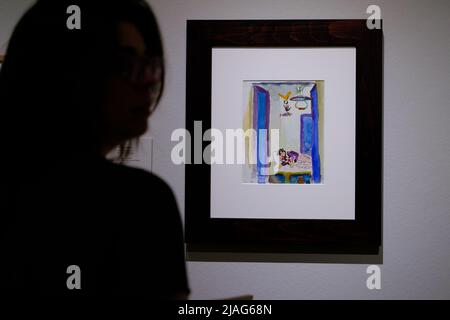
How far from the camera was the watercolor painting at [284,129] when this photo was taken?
722 millimetres

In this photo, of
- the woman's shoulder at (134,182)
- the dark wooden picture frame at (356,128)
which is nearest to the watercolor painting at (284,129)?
the dark wooden picture frame at (356,128)

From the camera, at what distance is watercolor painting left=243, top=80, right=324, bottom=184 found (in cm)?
72

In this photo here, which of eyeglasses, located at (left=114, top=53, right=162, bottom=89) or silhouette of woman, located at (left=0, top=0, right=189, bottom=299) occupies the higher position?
eyeglasses, located at (left=114, top=53, right=162, bottom=89)

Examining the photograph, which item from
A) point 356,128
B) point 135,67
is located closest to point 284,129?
point 356,128

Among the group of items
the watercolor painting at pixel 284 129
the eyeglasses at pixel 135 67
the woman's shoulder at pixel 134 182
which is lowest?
the woman's shoulder at pixel 134 182

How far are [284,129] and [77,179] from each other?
379 mm

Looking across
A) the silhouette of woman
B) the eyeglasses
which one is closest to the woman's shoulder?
the silhouette of woman

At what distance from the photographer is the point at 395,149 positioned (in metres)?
0.73

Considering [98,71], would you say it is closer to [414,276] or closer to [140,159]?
[140,159]

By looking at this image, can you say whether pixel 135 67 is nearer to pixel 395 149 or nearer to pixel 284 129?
pixel 284 129

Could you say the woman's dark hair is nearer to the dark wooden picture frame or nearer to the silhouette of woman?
the silhouette of woman

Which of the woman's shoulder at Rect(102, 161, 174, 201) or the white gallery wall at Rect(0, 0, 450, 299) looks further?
the white gallery wall at Rect(0, 0, 450, 299)

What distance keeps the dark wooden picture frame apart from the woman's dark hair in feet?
0.55

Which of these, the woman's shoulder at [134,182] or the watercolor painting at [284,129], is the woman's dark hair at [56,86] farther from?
the watercolor painting at [284,129]
